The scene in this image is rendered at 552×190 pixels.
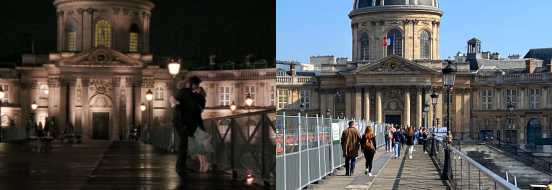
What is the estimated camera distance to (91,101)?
884 cm

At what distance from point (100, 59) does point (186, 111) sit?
193 centimetres

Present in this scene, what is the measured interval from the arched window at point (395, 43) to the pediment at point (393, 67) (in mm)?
7382

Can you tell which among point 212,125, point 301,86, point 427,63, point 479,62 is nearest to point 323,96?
point 301,86

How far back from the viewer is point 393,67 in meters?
88.7

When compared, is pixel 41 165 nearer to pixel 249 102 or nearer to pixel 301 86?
pixel 249 102

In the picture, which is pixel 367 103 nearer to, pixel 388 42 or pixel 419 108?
pixel 419 108

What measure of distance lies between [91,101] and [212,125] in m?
2.17

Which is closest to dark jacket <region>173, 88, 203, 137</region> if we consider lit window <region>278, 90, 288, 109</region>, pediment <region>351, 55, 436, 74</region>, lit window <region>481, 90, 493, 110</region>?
pediment <region>351, 55, 436, 74</region>

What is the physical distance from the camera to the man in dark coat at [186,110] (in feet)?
23.4

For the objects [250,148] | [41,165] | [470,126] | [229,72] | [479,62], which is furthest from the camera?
[479,62]

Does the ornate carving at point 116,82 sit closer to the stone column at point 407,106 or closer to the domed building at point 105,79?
the domed building at point 105,79

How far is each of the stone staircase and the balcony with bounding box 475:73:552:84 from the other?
30.4 meters

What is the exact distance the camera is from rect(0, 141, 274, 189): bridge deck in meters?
7.80

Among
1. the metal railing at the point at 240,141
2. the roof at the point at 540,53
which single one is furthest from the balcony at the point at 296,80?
the metal railing at the point at 240,141
